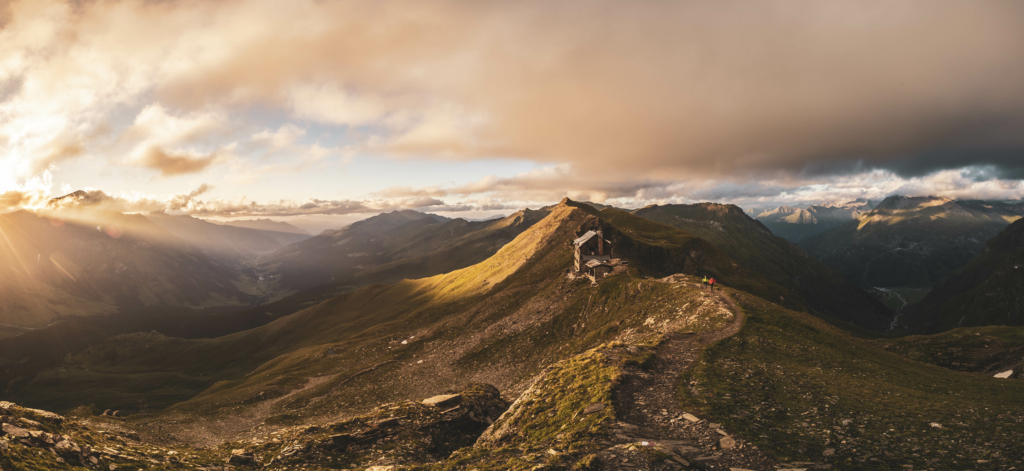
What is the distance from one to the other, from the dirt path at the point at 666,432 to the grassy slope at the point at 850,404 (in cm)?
111

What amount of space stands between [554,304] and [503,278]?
55.2m

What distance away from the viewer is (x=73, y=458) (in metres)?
19.5

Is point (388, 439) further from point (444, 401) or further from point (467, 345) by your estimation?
point (467, 345)

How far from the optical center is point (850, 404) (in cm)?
2191

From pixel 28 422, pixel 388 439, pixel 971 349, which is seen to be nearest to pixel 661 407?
pixel 388 439

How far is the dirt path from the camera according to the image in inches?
623

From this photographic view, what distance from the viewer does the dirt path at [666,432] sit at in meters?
15.8


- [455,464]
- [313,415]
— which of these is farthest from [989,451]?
[313,415]

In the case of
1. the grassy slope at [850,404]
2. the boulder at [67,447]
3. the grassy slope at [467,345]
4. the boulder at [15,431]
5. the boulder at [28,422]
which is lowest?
the grassy slope at [467,345]

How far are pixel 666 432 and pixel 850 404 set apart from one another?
37.2 feet

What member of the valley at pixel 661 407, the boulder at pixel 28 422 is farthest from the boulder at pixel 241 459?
the boulder at pixel 28 422

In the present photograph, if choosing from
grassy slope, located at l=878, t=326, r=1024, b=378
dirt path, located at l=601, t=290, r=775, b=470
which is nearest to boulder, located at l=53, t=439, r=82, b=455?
dirt path, located at l=601, t=290, r=775, b=470

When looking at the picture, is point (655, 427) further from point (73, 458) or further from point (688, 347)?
point (73, 458)

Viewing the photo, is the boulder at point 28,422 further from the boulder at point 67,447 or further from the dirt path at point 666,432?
the dirt path at point 666,432
